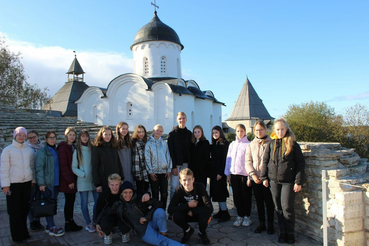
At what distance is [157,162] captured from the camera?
4.04 metres

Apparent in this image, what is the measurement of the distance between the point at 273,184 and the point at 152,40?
1908cm

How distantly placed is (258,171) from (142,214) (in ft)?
5.56

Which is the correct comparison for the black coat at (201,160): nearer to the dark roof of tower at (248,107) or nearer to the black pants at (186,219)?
the black pants at (186,219)

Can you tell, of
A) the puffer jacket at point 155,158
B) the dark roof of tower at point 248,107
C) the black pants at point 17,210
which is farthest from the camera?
the dark roof of tower at point 248,107

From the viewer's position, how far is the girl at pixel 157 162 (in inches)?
159

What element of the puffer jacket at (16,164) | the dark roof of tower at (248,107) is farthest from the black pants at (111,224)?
the dark roof of tower at (248,107)

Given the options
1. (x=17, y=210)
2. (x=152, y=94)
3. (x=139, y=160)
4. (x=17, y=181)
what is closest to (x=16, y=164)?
(x=17, y=181)

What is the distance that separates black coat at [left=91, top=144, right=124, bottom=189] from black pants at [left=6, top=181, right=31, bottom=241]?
34.7 inches

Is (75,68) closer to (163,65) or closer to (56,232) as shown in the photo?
(163,65)

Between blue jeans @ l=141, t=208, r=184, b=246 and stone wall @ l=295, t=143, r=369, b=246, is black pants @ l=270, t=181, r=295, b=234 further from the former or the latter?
blue jeans @ l=141, t=208, r=184, b=246

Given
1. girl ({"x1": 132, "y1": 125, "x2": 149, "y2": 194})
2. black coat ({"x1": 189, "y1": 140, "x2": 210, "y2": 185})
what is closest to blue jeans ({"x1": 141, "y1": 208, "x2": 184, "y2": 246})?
girl ({"x1": 132, "y1": 125, "x2": 149, "y2": 194})

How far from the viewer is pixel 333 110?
1866 centimetres

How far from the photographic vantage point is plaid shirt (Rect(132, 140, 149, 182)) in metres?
3.98

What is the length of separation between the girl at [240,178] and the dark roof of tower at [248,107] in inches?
892
